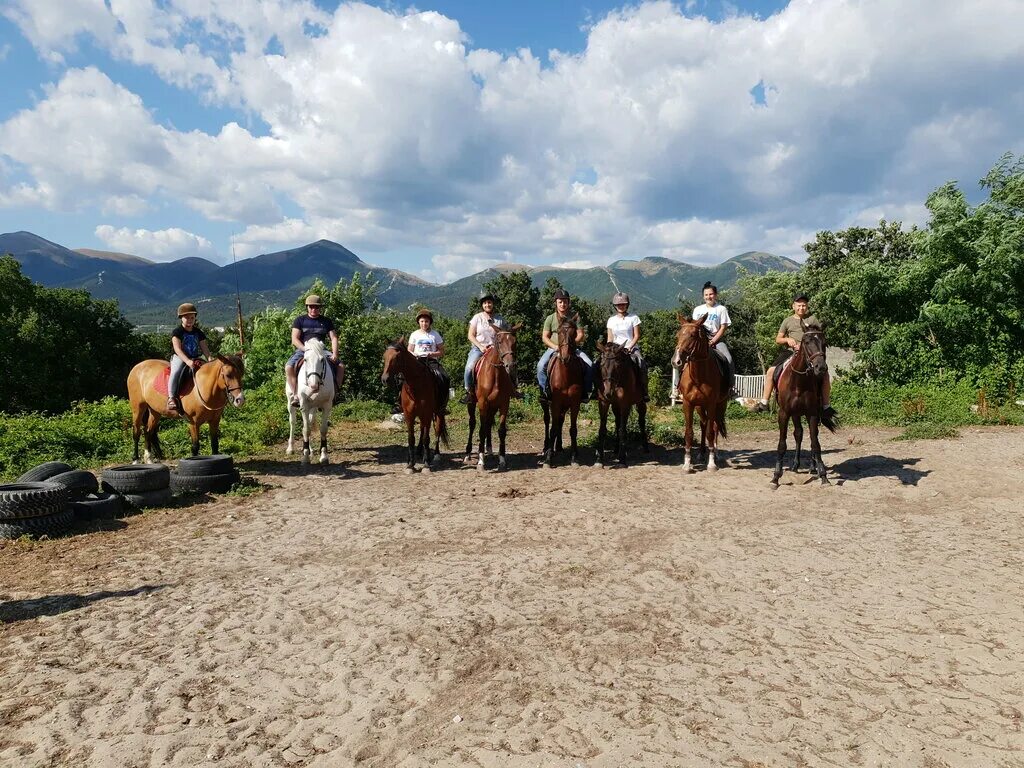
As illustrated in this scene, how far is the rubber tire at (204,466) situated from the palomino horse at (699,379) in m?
7.45

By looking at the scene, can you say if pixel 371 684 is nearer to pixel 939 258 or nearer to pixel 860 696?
pixel 860 696

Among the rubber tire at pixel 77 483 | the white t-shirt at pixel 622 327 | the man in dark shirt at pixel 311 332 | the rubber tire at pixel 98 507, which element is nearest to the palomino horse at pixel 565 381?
the white t-shirt at pixel 622 327

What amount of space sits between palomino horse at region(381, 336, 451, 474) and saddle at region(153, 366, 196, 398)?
3.24 metres

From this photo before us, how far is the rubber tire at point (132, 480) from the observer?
323 inches

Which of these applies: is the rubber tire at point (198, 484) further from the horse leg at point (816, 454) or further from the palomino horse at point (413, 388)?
the horse leg at point (816, 454)

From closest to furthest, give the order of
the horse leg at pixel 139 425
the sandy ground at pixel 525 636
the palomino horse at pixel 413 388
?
the sandy ground at pixel 525 636 → the palomino horse at pixel 413 388 → the horse leg at pixel 139 425

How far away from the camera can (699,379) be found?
1020 cm

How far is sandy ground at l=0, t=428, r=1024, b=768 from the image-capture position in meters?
3.45

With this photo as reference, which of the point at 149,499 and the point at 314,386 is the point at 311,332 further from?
the point at 149,499

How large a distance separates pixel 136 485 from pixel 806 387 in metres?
10.0

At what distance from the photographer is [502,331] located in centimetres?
1037

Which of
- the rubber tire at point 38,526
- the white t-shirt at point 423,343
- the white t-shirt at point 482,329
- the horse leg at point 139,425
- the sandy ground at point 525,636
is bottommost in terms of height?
the sandy ground at point 525,636

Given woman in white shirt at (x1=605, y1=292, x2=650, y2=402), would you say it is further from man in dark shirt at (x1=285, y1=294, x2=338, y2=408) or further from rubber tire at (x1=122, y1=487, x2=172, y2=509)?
rubber tire at (x1=122, y1=487, x2=172, y2=509)

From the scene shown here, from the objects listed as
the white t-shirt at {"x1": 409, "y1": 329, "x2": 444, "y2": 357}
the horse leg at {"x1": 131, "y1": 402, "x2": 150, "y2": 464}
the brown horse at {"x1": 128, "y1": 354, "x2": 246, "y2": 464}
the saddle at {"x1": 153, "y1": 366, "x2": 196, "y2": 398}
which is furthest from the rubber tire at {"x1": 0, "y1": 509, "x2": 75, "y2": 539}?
the white t-shirt at {"x1": 409, "y1": 329, "x2": 444, "y2": 357}
